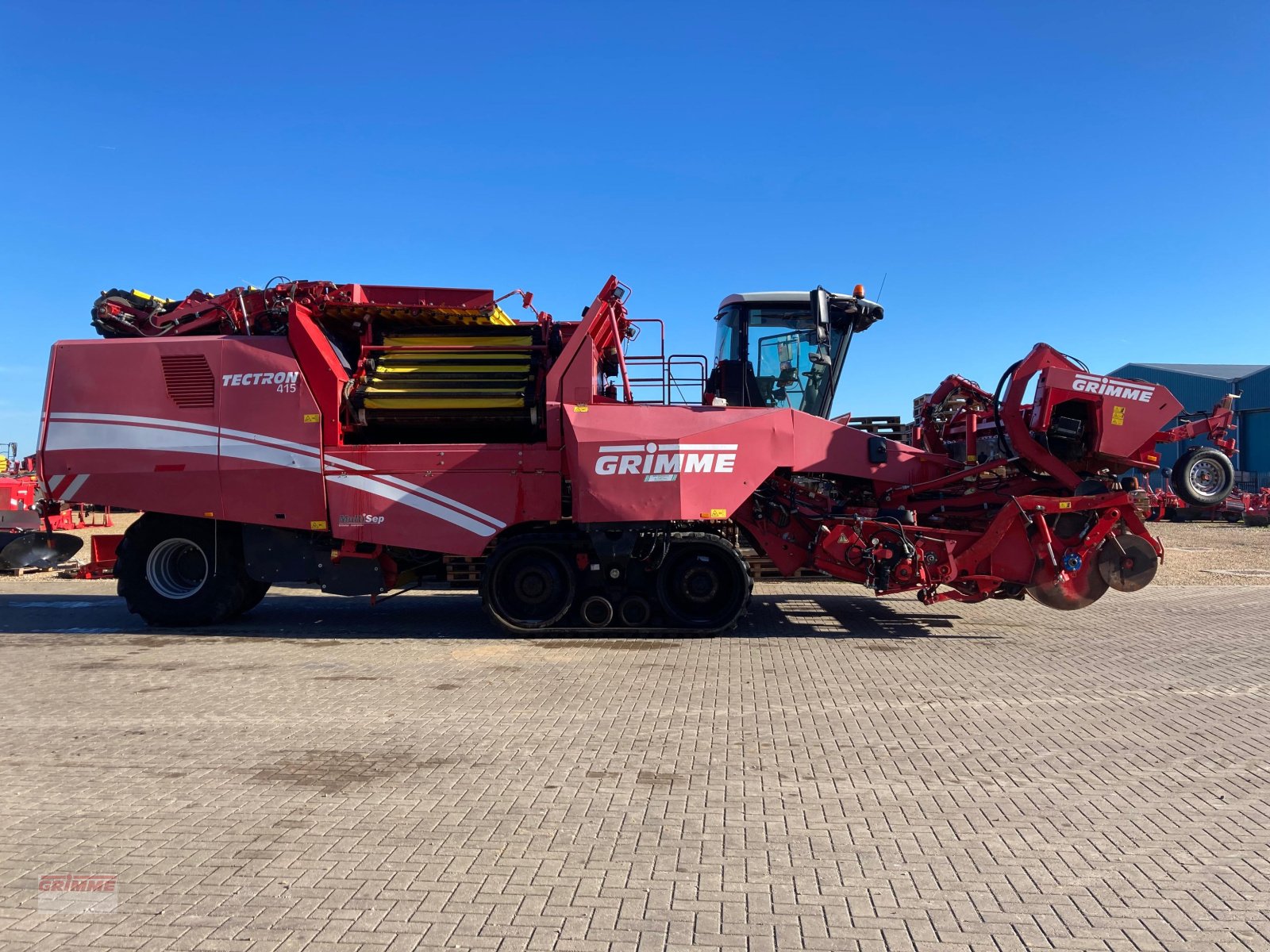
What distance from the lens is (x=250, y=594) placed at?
9914mm

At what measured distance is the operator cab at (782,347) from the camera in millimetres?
9891

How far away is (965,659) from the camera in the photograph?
7.61m

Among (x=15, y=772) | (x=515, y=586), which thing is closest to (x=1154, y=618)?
(x=515, y=586)

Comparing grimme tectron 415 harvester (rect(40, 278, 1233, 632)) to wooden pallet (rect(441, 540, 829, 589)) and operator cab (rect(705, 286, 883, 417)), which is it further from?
operator cab (rect(705, 286, 883, 417))

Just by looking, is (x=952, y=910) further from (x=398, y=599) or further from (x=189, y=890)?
(x=398, y=599)

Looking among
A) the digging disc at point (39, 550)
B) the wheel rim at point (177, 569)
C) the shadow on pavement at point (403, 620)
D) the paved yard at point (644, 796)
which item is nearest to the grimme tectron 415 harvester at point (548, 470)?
the wheel rim at point (177, 569)

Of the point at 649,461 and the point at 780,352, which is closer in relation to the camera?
the point at 649,461

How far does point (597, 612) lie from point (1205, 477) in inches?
255

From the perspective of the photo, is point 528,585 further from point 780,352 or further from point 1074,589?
point 1074,589

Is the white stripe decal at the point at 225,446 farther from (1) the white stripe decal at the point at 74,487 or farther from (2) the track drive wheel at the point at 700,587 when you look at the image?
(2) the track drive wheel at the point at 700,587

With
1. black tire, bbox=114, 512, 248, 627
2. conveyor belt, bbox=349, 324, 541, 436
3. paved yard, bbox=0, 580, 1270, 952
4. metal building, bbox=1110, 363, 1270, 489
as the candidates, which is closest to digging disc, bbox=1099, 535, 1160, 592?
paved yard, bbox=0, 580, 1270, 952

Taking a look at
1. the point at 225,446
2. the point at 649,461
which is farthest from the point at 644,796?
the point at 225,446

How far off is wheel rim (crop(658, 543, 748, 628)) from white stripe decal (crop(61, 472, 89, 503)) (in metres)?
6.22

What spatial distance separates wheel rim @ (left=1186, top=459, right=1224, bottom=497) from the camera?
8602 mm
